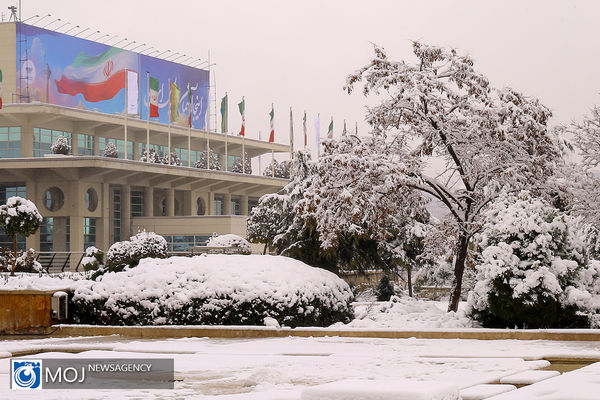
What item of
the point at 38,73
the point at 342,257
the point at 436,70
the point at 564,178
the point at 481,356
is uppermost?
the point at 38,73

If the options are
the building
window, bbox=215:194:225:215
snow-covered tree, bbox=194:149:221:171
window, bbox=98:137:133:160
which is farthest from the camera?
window, bbox=215:194:225:215

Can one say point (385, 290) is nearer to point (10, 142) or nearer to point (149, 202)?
point (149, 202)

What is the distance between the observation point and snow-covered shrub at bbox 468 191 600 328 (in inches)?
589

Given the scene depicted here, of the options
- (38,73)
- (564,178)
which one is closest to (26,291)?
(564,178)

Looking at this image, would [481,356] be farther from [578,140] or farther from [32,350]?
[578,140]

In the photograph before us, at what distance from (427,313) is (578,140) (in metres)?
7.91

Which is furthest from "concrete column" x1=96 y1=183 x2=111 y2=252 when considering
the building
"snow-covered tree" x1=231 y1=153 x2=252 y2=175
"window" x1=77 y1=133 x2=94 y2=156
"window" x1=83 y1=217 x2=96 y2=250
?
"snow-covered tree" x1=231 y1=153 x2=252 y2=175

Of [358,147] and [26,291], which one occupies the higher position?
[358,147]

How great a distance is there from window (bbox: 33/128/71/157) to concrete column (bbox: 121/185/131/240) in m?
7.14

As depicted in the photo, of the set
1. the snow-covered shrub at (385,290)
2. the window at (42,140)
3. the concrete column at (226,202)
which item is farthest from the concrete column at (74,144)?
the snow-covered shrub at (385,290)

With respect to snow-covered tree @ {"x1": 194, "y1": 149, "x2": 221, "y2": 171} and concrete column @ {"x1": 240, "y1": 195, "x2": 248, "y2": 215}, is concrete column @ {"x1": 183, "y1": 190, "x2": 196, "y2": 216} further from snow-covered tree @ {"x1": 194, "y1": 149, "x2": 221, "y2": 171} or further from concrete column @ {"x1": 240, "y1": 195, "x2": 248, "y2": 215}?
concrete column @ {"x1": 240, "y1": 195, "x2": 248, "y2": 215}

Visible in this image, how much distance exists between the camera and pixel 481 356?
11.9 metres

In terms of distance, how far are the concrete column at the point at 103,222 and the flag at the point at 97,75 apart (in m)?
16.7

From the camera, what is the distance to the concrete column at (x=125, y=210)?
72.1 m
